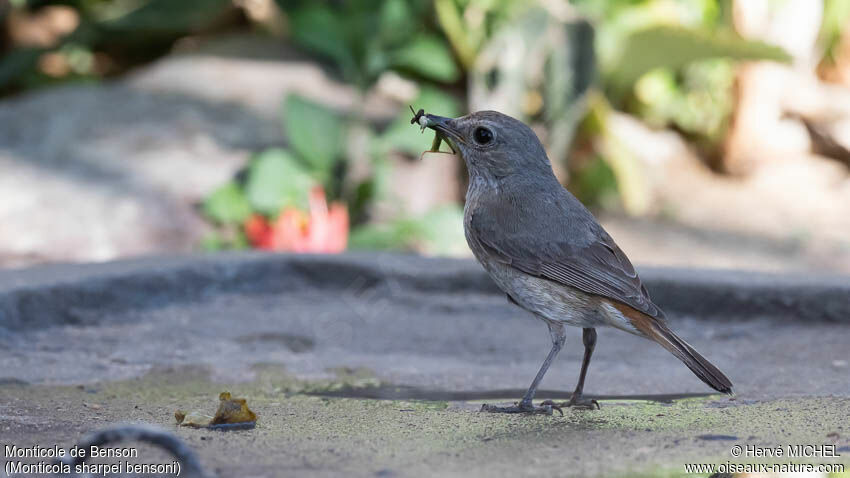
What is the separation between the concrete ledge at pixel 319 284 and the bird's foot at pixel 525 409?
1171 millimetres

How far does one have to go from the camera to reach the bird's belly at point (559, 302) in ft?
9.91

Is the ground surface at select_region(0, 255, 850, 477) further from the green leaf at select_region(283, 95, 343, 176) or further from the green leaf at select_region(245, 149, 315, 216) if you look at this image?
the green leaf at select_region(283, 95, 343, 176)

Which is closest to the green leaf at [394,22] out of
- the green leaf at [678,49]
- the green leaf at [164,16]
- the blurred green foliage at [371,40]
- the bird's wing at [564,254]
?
the blurred green foliage at [371,40]

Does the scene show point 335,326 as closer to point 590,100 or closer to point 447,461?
point 447,461

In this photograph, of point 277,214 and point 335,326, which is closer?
point 335,326

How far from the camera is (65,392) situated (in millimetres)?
3049

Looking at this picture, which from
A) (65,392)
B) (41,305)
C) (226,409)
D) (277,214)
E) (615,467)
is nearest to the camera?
(615,467)

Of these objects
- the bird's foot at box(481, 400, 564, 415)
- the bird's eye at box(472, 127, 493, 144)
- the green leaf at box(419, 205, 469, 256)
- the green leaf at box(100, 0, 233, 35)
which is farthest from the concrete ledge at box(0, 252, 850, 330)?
the green leaf at box(100, 0, 233, 35)

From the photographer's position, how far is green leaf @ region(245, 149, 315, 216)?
645 centimetres

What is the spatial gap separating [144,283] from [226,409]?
58.0 inches

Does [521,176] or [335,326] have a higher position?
[521,176]

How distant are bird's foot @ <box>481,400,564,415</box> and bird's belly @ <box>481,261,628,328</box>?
0.89 feet

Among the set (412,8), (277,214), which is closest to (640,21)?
(412,8)

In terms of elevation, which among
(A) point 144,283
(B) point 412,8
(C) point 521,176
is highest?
(B) point 412,8
